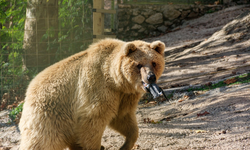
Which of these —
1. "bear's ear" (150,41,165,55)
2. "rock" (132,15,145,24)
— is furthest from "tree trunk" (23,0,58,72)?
"rock" (132,15,145,24)

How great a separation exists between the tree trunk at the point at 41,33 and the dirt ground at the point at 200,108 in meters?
1.62

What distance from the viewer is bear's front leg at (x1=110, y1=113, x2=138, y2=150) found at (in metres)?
4.11

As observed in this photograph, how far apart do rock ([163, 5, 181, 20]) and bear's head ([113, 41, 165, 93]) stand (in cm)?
1079

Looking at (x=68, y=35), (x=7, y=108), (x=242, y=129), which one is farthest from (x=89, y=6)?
(x=242, y=129)

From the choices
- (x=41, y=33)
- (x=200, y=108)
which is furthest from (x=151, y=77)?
(x=41, y=33)

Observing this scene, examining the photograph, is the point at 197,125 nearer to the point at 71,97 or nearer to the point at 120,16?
the point at 71,97

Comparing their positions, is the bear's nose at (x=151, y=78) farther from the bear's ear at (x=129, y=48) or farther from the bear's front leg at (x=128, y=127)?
the bear's front leg at (x=128, y=127)

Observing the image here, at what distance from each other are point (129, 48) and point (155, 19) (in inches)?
425

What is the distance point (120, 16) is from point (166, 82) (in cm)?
736

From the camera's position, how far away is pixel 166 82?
7.34 meters

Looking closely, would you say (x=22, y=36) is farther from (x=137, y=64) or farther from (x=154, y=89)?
(x=154, y=89)

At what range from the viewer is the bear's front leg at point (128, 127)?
4109mm

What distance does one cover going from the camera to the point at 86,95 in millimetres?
3709

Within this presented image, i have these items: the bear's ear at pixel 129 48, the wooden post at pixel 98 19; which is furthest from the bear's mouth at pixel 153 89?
the wooden post at pixel 98 19
